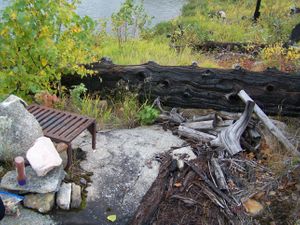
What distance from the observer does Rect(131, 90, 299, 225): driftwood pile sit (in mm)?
3652

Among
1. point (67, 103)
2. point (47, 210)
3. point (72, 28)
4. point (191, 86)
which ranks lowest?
point (47, 210)

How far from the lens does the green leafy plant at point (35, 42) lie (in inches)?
166

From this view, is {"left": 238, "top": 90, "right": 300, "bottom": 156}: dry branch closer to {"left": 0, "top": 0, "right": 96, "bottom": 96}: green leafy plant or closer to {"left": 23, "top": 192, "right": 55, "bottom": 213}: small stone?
{"left": 0, "top": 0, "right": 96, "bottom": 96}: green leafy plant

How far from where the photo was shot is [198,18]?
509 inches

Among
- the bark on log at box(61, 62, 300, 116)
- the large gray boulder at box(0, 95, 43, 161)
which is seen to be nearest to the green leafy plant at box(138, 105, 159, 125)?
the bark on log at box(61, 62, 300, 116)

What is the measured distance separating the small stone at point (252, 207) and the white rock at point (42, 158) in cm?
200

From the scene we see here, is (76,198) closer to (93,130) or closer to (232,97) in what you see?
(93,130)

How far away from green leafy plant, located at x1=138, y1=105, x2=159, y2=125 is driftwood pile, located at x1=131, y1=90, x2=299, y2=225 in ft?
0.70

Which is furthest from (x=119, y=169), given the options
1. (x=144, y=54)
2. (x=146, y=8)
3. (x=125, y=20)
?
(x=146, y=8)

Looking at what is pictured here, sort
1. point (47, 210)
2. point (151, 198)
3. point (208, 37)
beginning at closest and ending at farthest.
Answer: point (47, 210) → point (151, 198) → point (208, 37)

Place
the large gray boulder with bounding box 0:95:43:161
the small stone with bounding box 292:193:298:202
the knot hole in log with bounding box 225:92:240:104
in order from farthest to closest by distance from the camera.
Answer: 1. the knot hole in log with bounding box 225:92:240:104
2. the small stone with bounding box 292:193:298:202
3. the large gray boulder with bounding box 0:95:43:161

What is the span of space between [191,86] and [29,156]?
270cm

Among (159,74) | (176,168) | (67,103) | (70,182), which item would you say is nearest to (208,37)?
(159,74)

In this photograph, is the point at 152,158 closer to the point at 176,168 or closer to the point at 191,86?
the point at 176,168
